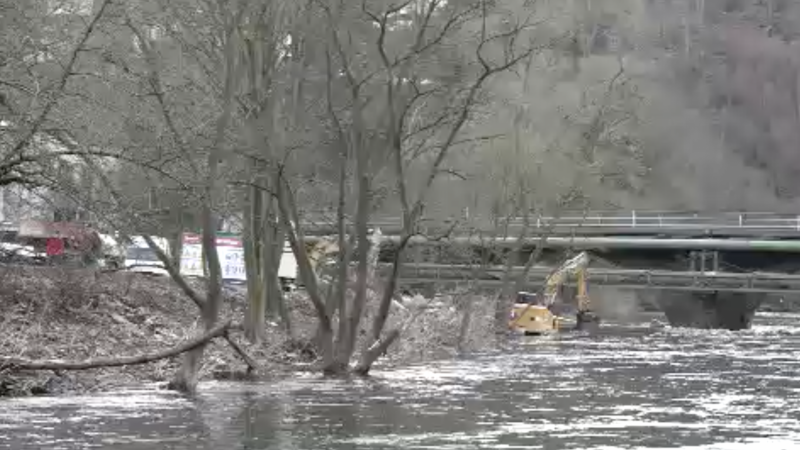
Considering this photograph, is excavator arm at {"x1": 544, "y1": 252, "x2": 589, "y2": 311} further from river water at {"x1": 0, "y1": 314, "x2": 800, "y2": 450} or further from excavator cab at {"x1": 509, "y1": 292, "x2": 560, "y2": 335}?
river water at {"x1": 0, "y1": 314, "x2": 800, "y2": 450}

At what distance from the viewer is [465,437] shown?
18719mm

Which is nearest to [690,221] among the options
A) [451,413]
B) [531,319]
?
[531,319]

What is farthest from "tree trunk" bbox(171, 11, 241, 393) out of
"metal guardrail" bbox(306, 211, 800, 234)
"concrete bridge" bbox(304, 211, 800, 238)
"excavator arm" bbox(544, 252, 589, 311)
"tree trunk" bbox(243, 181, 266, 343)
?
"metal guardrail" bbox(306, 211, 800, 234)

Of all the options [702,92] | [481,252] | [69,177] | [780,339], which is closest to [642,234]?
[702,92]

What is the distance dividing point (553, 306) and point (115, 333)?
3768 cm

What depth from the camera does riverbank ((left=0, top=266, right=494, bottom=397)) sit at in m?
25.4

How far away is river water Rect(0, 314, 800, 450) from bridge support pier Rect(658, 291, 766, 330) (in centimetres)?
3406

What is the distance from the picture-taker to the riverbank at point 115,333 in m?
25.4

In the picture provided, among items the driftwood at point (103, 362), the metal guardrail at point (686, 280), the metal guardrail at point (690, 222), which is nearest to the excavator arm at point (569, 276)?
the metal guardrail at point (686, 280)

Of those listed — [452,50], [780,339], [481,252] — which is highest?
[452,50]

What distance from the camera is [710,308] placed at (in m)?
69.9

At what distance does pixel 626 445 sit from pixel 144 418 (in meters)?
6.83

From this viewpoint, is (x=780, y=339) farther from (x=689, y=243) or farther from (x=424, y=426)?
(x=424, y=426)

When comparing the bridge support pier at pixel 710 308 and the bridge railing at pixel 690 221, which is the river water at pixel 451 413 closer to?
the bridge support pier at pixel 710 308
